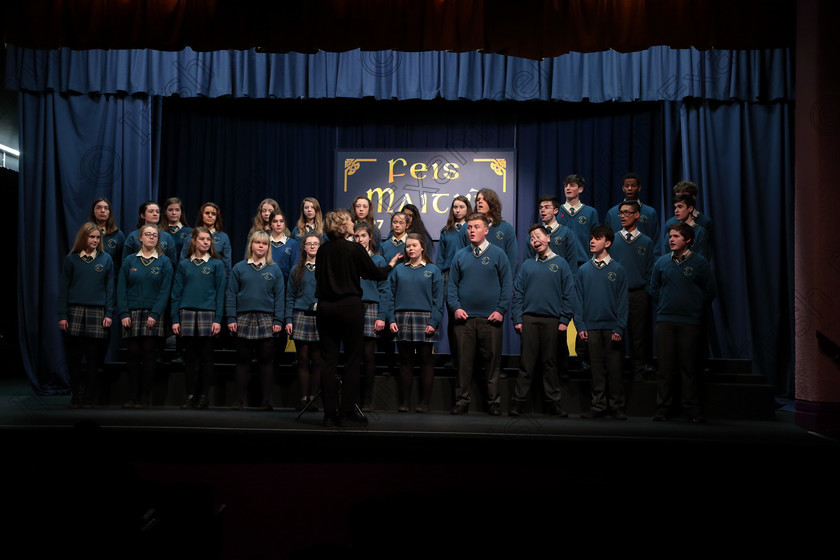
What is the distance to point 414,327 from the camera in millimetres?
5410

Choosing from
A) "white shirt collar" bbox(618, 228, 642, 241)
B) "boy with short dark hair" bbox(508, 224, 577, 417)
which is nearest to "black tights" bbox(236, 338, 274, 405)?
"boy with short dark hair" bbox(508, 224, 577, 417)

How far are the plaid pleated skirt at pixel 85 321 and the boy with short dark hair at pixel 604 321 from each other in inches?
144

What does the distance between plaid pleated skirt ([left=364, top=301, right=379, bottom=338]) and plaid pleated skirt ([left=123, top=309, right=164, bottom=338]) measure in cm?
163

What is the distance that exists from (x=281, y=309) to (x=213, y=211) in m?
1.14

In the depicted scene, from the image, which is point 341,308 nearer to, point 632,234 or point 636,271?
point 636,271

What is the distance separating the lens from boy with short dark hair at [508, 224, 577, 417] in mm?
5320

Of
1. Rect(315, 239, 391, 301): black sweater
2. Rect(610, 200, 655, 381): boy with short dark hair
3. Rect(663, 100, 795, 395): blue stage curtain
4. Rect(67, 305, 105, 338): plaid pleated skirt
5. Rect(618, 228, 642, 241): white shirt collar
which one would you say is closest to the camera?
Rect(315, 239, 391, 301): black sweater

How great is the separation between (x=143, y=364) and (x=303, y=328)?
1297 mm

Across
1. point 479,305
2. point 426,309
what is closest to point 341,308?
point 426,309

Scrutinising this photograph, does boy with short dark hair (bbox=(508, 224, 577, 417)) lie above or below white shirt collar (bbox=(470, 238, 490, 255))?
below

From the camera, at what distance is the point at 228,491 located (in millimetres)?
3309

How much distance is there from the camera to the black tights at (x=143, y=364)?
18.1 ft

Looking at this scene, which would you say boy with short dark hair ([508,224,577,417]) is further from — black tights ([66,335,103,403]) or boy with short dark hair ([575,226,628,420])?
black tights ([66,335,103,403])

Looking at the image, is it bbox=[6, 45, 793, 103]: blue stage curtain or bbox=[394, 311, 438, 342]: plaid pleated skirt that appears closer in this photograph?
bbox=[394, 311, 438, 342]: plaid pleated skirt
